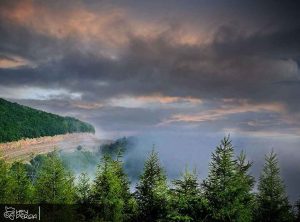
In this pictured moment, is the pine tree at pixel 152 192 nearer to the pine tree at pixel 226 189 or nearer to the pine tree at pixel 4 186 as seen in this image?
the pine tree at pixel 226 189

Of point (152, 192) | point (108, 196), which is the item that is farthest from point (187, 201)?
point (108, 196)

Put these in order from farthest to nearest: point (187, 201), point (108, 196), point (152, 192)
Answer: point (108, 196)
point (152, 192)
point (187, 201)

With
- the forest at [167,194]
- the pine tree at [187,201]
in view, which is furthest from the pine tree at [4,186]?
the pine tree at [187,201]

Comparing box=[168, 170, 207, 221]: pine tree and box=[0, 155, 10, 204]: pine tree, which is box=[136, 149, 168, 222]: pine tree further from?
box=[0, 155, 10, 204]: pine tree

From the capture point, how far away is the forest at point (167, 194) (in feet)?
116

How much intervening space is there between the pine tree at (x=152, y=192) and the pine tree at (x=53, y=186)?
788cm

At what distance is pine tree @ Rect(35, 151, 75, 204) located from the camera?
1612 inches

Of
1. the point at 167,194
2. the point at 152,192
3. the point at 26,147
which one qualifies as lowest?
the point at 167,194

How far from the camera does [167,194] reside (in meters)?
38.1

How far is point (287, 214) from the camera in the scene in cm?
4000

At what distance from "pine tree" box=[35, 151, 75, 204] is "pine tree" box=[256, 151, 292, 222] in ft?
69.0

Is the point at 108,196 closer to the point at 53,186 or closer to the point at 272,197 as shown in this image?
the point at 53,186

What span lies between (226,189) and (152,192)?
9.18 meters

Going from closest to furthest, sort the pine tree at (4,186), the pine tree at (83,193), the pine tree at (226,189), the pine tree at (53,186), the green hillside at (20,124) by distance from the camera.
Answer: the pine tree at (226,189) < the pine tree at (53,186) < the pine tree at (4,186) < the pine tree at (83,193) < the green hillside at (20,124)
